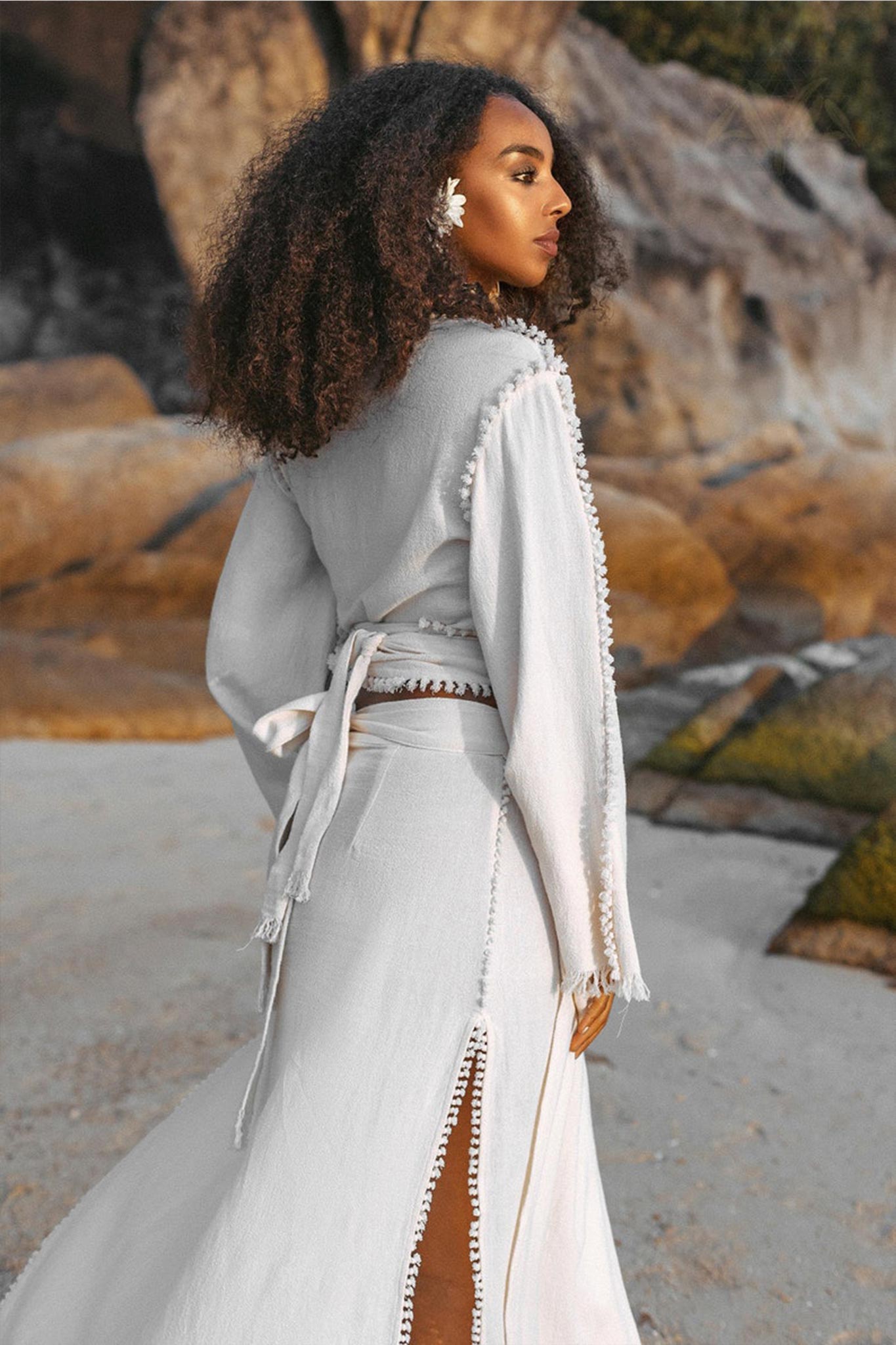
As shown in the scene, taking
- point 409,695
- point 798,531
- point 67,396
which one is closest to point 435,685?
point 409,695

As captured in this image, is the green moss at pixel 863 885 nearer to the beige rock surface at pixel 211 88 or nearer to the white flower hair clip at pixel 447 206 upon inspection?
the white flower hair clip at pixel 447 206

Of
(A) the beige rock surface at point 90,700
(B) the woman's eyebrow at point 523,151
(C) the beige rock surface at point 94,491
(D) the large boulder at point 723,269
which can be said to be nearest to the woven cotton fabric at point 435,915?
(B) the woman's eyebrow at point 523,151

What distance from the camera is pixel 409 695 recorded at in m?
1.52

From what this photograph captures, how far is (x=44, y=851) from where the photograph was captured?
194 inches

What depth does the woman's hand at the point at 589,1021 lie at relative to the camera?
59.7 inches

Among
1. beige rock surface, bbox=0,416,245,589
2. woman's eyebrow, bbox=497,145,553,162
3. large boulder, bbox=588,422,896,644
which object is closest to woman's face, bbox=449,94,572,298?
woman's eyebrow, bbox=497,145,553,162

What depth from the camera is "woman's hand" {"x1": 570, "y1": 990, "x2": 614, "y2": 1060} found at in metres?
1.52

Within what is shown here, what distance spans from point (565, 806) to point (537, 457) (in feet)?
1.28

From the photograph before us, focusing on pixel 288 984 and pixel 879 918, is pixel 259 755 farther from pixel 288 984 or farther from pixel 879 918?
pixel 879 918

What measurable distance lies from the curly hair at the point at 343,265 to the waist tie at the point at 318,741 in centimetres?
26

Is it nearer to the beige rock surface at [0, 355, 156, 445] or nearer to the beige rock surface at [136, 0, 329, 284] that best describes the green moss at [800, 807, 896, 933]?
the beige rock surface at [0, 355, 156, 445]

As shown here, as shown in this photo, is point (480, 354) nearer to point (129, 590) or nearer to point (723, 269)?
point (129, 590)

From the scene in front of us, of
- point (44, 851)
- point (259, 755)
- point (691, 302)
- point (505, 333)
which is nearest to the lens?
point (505, 333)

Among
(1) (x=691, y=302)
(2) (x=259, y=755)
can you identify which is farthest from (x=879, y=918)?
(1) (x=691, y=302)
